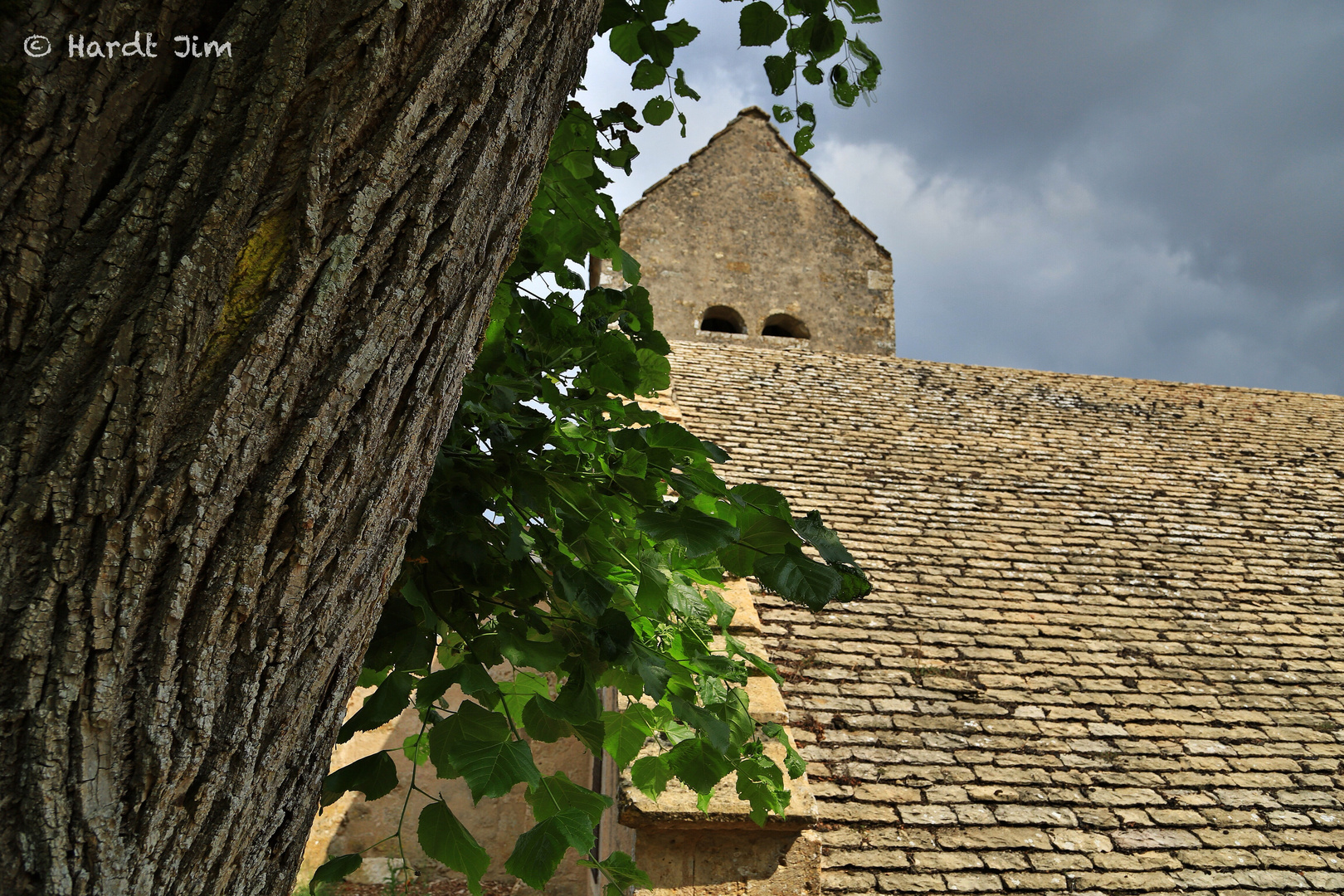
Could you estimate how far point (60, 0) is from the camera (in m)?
1.00

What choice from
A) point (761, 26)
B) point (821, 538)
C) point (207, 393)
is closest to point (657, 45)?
point (761, 26)

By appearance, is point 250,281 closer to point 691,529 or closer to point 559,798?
point 691,529

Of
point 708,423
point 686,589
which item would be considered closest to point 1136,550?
point 708,423

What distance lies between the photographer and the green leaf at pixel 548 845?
5.17ft

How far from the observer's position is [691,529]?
157cm

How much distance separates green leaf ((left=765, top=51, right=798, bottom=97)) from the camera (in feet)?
7.96

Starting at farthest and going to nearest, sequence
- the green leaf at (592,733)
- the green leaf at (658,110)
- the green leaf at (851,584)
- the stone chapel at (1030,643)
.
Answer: the stone chapel at (1030,643)
the green leaf at (658,110)
the green leaf at (592,733)
the green leaf at (851,584)

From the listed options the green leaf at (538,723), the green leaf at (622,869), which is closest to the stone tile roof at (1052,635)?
the green leaf at (622,869)

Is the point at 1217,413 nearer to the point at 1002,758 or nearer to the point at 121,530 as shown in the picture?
the point at 1002,758

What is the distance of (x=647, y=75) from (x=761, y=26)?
1.20 ft

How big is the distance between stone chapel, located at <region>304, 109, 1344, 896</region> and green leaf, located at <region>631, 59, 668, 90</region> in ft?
8.63

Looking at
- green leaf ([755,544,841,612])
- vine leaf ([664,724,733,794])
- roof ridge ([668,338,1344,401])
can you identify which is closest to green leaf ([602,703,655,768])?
vine leaf ([664,724,733,794])

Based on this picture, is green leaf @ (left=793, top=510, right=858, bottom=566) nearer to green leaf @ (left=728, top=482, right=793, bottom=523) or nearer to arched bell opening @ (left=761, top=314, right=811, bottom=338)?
green leaf @ (left=728, top=482, right=793, bottom=523)

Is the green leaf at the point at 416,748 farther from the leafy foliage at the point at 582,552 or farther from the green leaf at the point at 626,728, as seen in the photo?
the green leaf at the point at 626,728
